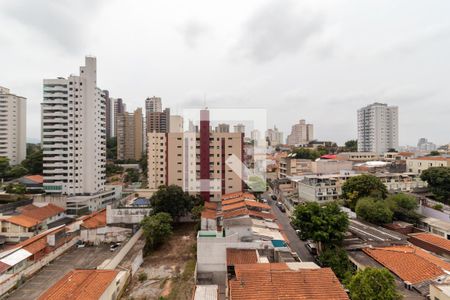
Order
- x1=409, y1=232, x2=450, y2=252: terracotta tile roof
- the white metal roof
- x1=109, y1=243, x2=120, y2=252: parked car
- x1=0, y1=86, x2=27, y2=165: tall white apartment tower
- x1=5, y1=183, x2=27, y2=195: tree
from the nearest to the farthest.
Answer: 1. the white metal roof
2. x1=409, y1=232, x2=450, y2=252: terracotta tile roof
3. x1=109, y1=243, x2=120, y2=252: parked car
4. x1=5, y1=183, x2=27, y2=195: tree
5. x1=0, y1=86, x2=27, y2=165: tall white apartment tower

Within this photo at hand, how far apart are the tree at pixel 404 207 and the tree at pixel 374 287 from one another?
36.6 feet

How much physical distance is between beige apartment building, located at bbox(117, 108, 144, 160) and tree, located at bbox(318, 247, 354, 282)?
149 ft

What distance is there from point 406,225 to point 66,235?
21446 mm

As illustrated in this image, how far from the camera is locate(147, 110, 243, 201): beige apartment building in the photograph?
2369 centimetres

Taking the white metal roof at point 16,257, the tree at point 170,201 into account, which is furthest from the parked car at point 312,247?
the white metal roof at point 16,257

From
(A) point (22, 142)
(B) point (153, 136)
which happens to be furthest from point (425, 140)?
(A) point (22, 142)

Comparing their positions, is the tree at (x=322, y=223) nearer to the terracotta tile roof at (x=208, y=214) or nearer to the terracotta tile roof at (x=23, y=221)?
the terracotta tile roof at (x=208, y=214)

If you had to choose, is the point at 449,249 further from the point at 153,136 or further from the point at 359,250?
the point at 153,136

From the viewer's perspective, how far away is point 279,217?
68.1 ft

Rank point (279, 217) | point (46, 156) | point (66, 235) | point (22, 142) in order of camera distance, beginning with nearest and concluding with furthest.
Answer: point (66, 235)
point (279, 217)
point (46, 156)
point (22, 142)

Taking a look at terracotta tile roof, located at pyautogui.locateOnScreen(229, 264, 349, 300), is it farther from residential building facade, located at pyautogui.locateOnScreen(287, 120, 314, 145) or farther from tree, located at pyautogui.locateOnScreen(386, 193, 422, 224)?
residential building facade, located at pyautogui.locateOnScreen(287, 120, 314, 145)

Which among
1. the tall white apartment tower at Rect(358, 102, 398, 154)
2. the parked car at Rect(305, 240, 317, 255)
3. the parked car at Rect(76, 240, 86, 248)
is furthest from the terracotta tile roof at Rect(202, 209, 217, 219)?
the tall white apartment tower at Rect(358, 102, 398, 154)

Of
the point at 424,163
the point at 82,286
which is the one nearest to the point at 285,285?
the point at 82,286

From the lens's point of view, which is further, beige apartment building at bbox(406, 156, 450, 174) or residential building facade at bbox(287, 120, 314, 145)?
residential building facade at bbox(287, 120, 314, 145)
